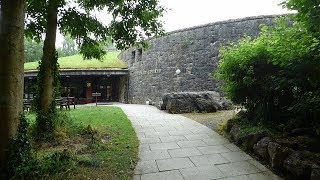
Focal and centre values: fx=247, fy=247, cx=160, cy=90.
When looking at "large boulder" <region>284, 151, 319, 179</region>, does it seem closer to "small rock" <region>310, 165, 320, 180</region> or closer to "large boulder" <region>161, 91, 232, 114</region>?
"small rock" <region>310, 165, 320, 180</region>

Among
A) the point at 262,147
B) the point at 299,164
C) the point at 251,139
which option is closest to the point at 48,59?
the point at 251,139

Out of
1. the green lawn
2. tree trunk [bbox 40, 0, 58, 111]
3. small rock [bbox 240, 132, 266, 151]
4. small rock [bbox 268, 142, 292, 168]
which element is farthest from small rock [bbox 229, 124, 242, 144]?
tree trunk [bbox 40, 0, 58, 111]

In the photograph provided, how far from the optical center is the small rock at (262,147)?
456 cm

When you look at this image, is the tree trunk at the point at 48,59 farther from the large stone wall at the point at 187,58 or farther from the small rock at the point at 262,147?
the large stone wall at the point at 187,58

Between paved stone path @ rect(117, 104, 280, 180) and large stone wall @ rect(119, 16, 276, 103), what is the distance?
7.26m

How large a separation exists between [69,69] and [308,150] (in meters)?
17.9

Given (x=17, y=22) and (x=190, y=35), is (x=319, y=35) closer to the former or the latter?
(x=17, y=22)

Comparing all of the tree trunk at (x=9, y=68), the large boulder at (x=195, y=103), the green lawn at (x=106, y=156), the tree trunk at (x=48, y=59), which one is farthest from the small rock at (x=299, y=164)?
the large boulder at (x=195, y=103)

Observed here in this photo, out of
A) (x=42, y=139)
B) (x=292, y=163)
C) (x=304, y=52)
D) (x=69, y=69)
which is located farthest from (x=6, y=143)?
(x=69, y=69)

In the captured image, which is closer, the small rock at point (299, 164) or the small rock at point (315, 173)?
the small rock at point (315, 173)

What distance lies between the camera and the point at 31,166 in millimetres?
3693

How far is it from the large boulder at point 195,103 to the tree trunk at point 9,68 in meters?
8.27

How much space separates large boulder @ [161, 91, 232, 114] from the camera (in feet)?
36.4

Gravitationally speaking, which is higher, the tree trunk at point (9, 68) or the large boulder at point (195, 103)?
the tree trunk at point (9, 68)
